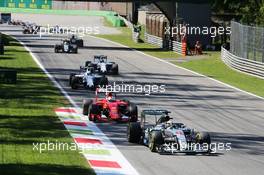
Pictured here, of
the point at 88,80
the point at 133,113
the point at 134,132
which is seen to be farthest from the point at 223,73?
the point at 134,132

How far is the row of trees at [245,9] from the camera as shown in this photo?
72688 mm

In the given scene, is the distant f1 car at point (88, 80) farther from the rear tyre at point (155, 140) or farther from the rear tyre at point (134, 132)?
the rear tyre at point (155, 140)

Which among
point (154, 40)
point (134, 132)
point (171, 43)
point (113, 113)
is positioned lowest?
point (154, 40)

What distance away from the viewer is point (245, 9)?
78125 mm

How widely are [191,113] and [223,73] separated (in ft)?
66.9

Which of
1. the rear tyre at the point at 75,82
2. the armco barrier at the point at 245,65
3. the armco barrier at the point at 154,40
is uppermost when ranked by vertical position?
the rear tyre at the point at 75,82

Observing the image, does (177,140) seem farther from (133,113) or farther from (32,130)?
(133,113)

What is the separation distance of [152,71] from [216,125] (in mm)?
23917

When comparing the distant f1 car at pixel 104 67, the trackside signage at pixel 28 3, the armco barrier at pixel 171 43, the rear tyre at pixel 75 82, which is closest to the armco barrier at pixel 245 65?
the distant f1 car at pixel 104 67

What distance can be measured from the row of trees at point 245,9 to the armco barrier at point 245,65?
16.8m

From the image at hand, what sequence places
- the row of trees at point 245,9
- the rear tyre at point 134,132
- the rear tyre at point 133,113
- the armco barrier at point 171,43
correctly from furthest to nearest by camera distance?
the row of trees at point 245,9 → the armco barrier at point 171,43 → the rear tyre at point 133,113 → the rear tyre at point 134,132

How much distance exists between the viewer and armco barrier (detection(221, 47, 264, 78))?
149 feet

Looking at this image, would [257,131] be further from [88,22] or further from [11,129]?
[88,22]

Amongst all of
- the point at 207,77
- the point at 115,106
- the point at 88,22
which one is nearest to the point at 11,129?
the point at 115,106
